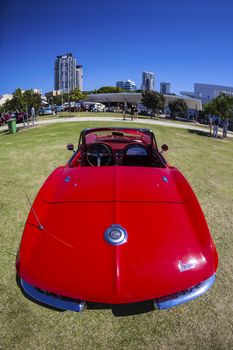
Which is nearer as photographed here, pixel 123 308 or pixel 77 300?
pixel 77 300

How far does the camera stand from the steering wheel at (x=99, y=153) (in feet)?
14.4

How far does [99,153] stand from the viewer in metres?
4.44

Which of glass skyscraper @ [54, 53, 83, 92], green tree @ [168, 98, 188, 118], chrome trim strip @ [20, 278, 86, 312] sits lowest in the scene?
chrome trim strip @ [20, 278, 86, 312]

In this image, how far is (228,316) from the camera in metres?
2.74

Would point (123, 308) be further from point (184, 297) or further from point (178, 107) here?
point (178, 107)

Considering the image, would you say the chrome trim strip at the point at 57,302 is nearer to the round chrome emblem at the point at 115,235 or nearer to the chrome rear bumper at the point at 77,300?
the chrome rear bumper at the point at 77,300

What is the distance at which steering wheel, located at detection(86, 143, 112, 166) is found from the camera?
438 cm

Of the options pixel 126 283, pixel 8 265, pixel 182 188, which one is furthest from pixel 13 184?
pixel 126 283

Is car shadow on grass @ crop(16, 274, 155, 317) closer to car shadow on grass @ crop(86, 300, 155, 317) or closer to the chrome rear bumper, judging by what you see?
car shadow on grass @ crop(86, 300, 155, 317)

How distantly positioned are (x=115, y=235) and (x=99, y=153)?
218 cm

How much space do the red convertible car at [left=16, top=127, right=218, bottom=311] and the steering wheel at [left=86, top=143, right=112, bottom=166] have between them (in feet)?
3.59

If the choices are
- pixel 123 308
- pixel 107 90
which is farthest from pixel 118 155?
pixel 107 90

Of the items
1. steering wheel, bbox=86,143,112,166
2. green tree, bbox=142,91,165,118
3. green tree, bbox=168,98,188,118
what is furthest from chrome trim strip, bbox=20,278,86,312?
green tree, bbox=168,98,188,118

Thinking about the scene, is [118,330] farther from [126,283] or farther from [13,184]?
[13,184]
